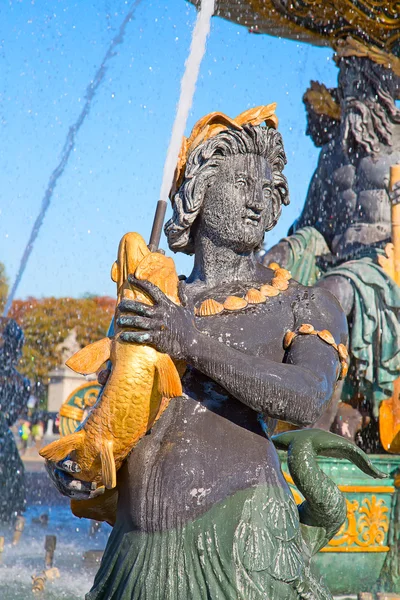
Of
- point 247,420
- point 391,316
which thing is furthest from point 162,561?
point 391,316

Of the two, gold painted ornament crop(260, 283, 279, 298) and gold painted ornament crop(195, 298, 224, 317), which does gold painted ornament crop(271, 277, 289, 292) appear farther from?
gold painted ornament crop(195, 298, 224, 317)

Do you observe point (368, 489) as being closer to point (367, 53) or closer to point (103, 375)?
point (367, 53)

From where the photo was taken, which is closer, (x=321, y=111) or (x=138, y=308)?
(x=138, y=308)

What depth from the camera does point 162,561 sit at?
1.99m

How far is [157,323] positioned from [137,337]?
0.05 meters

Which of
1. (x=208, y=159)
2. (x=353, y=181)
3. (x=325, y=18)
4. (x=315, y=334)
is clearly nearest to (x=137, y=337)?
(x=315, y=334)

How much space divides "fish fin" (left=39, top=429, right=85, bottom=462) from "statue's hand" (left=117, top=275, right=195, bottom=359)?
0.84 ft

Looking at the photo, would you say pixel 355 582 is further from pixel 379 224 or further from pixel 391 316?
pixel 379 224

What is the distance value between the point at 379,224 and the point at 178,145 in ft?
15.3

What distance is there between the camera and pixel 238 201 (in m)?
2.25

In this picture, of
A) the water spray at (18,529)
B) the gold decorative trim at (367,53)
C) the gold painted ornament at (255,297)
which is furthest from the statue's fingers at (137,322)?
the water spray at (18,529)

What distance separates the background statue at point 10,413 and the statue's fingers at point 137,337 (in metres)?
7.09

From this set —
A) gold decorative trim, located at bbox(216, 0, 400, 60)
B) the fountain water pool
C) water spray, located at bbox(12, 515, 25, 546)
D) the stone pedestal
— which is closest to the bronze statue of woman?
the fountain water pool

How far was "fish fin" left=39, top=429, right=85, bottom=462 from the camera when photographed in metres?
2.02
